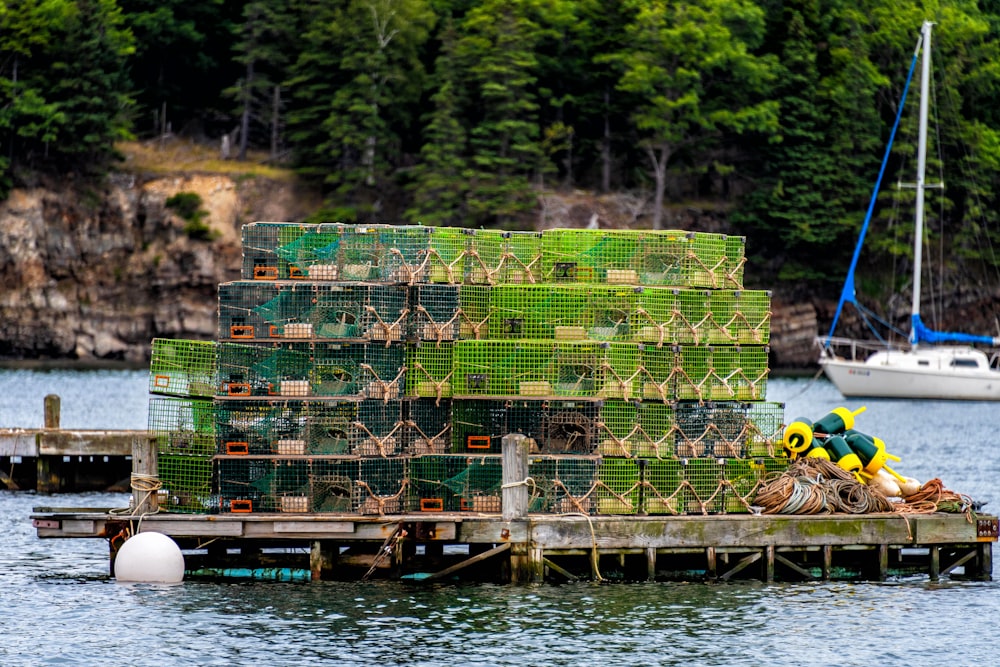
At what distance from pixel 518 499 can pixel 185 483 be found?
5.41 meters

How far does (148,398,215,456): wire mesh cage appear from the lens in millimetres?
28391

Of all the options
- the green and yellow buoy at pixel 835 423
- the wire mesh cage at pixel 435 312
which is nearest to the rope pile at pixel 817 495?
the green and yellow buoy at pixel 835 423

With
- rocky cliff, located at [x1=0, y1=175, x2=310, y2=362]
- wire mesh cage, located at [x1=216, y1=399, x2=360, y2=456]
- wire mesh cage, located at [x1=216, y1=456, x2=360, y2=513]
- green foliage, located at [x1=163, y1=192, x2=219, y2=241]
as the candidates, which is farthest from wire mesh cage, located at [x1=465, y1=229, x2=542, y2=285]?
green foliage, located at [x1=163, y1=192, x2=219, y2=241]

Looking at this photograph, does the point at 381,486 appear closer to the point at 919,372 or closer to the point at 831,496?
the point at 831,496

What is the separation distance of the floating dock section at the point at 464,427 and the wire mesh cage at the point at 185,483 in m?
0.03

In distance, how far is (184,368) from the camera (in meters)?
29.1

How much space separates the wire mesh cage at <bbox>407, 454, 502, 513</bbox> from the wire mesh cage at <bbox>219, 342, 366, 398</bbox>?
1670 millimetres

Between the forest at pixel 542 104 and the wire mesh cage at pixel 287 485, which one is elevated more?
the forest at pixel 542 104

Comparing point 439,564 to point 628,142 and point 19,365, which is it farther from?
point 628,142

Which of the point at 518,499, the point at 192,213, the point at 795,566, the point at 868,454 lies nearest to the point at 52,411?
the point at 518,499

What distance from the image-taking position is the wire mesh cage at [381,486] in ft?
88.9

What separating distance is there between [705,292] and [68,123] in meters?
58.7

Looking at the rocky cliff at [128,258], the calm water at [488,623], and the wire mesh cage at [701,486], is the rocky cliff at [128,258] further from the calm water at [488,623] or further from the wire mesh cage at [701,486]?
the wire mesh cage at [701,486]

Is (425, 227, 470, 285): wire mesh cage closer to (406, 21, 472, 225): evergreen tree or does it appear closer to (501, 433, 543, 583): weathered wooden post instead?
(501, 433, 543, 583): weathered wooden post
